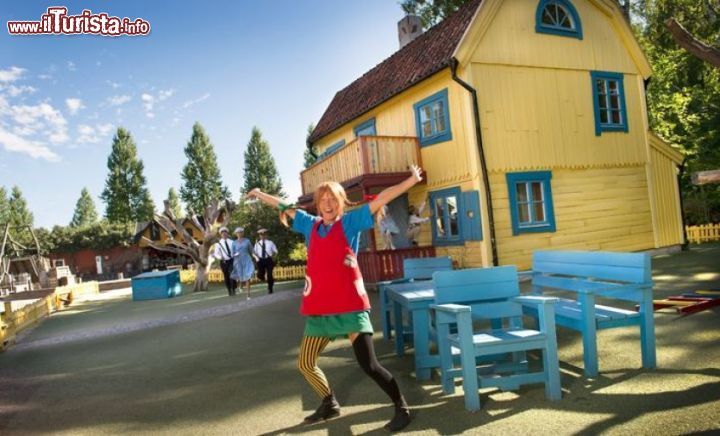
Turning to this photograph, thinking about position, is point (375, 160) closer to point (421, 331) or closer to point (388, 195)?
point (421, 331)

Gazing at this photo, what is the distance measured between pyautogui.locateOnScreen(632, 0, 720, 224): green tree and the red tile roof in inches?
469

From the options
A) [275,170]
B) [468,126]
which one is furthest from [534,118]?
[275,170]

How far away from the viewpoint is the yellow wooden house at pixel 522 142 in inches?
481

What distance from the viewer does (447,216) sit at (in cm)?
1316

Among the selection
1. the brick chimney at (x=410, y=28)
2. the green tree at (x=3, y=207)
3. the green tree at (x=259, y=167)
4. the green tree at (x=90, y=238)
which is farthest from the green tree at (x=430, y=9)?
the green tree at (x=3, y=207)

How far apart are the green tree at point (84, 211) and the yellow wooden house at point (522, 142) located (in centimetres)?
7677

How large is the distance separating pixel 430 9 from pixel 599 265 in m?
21.9

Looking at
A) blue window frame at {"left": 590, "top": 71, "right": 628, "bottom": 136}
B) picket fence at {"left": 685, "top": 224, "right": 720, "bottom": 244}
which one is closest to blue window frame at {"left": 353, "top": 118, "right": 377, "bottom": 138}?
blue window frame at {"left": 590, "top": 71, "right": 628, "bottom": 136}

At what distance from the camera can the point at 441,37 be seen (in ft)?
45.0

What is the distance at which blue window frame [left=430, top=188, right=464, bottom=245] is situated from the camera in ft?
41.5

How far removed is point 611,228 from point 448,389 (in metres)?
11.4

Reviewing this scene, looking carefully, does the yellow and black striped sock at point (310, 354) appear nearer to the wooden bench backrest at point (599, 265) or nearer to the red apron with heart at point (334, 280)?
the red apron with heart at point (334, 280)

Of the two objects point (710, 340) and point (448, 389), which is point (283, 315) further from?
point (710, 340)

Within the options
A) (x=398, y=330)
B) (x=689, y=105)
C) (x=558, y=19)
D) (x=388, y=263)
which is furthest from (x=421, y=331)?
(x=689, y=105)
